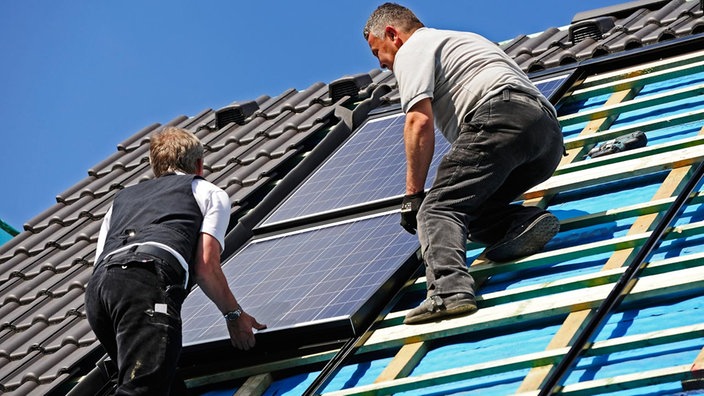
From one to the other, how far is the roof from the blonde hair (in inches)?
43.7

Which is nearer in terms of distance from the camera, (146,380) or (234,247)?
(146,380)

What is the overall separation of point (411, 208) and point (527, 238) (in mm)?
630

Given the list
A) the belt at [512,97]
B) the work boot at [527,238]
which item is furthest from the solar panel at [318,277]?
the belt at [512,97]

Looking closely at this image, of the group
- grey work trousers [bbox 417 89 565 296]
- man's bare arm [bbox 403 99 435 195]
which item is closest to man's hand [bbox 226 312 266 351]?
grey work trousers [bbox 417 89 565 296]

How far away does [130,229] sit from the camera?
6379 millimetres

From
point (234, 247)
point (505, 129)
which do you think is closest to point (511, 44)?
point (234, 247)

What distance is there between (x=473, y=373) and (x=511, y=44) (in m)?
6.17

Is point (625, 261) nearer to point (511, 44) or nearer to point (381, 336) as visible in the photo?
point (381, 336)

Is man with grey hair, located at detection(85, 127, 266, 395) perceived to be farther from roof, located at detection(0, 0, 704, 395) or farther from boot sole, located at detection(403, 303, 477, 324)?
boot sole, located at detection(403, 303, 477, 324)

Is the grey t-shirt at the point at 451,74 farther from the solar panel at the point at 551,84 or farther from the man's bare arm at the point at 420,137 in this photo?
the solar panel at the point at 551,84

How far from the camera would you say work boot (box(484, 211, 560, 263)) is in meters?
6.56

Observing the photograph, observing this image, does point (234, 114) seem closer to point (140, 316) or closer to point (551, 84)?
point (551, 84)

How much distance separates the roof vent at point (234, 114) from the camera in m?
11.2

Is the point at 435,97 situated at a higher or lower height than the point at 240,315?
higher
